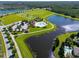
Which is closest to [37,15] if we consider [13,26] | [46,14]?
[46,14]

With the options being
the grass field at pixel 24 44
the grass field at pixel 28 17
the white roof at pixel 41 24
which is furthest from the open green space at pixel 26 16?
the grass field at pixel 24 44

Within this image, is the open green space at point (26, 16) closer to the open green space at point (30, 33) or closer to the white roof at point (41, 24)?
the open green space at point (30, 33)

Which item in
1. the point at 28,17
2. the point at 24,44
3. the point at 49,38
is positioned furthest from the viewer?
the point at 28,17

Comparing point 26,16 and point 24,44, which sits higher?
point 26,16

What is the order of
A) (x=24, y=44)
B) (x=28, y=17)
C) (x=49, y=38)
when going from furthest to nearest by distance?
(x=28, y=17) → (x=49, y=38) → (x=24, y=44)

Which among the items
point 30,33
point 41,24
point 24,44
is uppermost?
point 41,24

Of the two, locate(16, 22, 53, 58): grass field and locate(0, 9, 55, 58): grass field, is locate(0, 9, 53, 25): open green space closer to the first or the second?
locate(0, 9, 55, 58): grass field

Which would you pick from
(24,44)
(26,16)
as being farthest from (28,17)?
(24,44)

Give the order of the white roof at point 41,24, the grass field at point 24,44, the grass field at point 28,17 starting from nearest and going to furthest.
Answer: the grass field at point 24,44, the grass field at point 28,17, the white roof at point 41,24

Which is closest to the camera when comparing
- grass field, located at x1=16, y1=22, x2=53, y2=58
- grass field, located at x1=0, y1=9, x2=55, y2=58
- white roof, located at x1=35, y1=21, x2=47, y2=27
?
grass field, located at x1=16, y1=22, x2=53, y2=58

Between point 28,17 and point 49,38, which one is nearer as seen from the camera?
point 49,38

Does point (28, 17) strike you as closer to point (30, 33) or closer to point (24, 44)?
point (30, 33)

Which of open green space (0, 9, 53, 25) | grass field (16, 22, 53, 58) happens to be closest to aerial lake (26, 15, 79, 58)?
grass field (16, 22, 53, 58)
